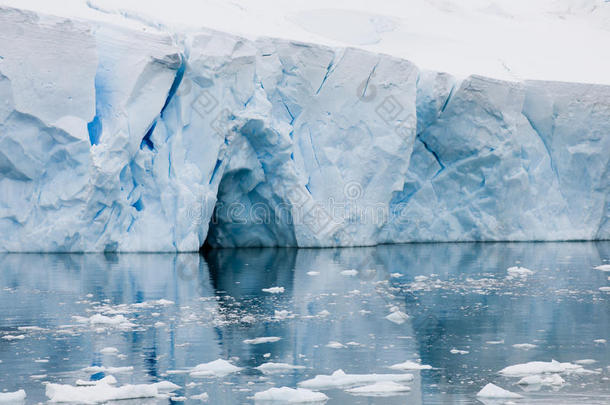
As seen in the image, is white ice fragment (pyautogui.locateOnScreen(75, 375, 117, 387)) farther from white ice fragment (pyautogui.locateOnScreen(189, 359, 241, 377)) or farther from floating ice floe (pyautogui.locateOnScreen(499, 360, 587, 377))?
floating ice floe (pyautogui.locateOnScreen(499, 360, 587, 377))

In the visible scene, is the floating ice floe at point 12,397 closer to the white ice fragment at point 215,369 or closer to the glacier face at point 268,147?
the white ice fragment at point 215,369

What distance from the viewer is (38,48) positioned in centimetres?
1297

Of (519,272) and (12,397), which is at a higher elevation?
(12,397)

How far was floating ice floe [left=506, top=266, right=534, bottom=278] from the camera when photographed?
1145 centimetres

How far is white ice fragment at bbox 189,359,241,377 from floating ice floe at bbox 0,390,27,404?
1046 mm

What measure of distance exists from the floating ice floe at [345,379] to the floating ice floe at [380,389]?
4.9 inches

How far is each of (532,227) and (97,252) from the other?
31.5 feet

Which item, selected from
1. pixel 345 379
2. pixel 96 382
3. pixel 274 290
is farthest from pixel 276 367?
pixel 274 290

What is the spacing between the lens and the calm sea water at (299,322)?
5.18 m

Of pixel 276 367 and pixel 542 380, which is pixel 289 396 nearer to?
pixel 276 367

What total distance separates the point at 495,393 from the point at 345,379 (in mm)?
889

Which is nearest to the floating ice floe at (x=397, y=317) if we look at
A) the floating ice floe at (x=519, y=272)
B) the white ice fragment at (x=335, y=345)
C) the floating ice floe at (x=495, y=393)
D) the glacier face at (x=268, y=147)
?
the white ice fragment at (x=335, y=345)

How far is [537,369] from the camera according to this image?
5.34m

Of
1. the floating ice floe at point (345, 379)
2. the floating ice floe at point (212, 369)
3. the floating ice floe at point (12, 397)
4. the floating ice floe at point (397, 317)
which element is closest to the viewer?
the floating ice floe at point (12, 397)
